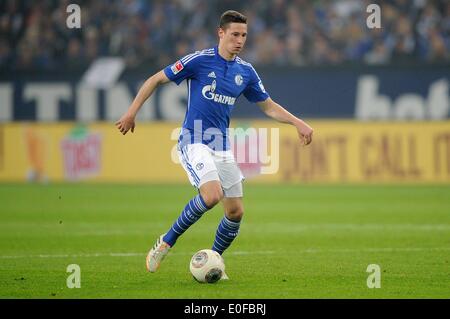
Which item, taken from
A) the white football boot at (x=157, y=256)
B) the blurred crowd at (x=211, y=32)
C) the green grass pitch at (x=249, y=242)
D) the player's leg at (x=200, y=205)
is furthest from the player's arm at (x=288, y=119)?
the blurred crowd at (x=211, y=32)

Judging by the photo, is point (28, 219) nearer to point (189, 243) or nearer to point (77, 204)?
point (77, 204)

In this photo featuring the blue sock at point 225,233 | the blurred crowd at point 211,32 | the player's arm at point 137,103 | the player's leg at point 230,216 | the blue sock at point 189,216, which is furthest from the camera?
the blurred crowd at point 211,32

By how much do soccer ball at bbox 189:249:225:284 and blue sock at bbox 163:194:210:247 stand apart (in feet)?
1.03

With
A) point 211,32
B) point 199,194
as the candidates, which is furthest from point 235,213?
point 211,32

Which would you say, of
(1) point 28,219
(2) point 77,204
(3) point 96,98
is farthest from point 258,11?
→ (1) point 28,219

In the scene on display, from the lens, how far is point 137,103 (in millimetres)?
8781

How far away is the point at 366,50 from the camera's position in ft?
73.8

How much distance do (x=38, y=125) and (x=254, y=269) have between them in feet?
43.4

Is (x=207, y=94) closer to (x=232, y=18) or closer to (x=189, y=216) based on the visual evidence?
(x=232, y=18)

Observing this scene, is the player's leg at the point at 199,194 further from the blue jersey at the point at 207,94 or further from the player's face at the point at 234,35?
the player's face at the point at 234,35

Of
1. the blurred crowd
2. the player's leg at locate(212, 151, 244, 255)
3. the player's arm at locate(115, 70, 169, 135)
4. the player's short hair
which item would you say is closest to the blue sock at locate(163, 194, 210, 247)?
the player's leg at locate(212, 151, 244, 255)

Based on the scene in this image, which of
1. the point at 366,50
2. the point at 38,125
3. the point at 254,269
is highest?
the point at 366,50

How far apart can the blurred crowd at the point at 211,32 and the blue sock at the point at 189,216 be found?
13.1 m

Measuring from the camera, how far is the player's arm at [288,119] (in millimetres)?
9281
